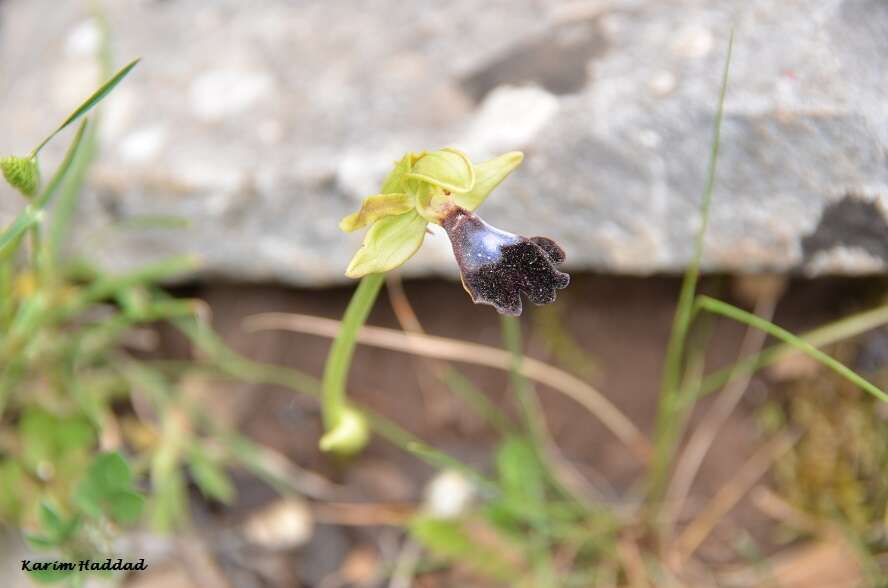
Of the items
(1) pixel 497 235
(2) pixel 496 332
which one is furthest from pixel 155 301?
(1) pixel 497 235

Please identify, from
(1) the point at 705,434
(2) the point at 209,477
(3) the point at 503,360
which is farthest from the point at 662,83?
(2) the point at 209,477

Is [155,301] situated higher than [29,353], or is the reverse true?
[29,353]

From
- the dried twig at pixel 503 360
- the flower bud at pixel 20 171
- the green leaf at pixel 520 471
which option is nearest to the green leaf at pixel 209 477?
the dried twig at pixel 503 360

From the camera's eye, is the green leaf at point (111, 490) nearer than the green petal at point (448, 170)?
No

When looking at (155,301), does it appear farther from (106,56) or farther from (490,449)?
(490,449)

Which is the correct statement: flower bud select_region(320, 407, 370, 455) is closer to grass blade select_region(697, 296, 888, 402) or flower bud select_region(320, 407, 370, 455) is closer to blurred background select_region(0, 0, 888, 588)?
blurred background select_region(0, 0, 888, 588)

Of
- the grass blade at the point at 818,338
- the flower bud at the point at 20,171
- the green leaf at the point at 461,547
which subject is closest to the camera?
the flower bud at the point at 20,171

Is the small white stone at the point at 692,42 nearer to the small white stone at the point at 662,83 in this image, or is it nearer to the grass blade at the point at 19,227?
the small white stone at the point at 662,83
